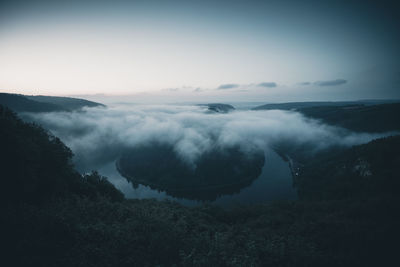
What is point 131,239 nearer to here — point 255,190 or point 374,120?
point 255,190

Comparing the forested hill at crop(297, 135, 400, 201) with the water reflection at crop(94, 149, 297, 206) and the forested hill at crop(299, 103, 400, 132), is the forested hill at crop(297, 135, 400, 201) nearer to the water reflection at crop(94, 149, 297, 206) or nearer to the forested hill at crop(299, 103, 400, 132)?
the water reflection at crop(94, 149, 297, 206)

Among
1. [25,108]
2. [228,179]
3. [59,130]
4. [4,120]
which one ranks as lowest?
[228,179]

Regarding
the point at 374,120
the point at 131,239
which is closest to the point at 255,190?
the point at 131,239

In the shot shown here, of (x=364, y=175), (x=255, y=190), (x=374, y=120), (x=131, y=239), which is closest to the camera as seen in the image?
(x=131, y=239)

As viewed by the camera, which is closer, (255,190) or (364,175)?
(364,175)

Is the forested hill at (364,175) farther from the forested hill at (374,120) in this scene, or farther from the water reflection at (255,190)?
the forested hill at (374,120)

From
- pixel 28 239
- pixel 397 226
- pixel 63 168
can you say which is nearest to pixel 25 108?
pixel 63 168

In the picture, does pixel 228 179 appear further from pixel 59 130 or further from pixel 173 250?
pixel 59 130

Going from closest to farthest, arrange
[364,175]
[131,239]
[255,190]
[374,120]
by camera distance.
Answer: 1. [131,239]
2. [364,175]
3. [255,190]
4. [374,120]

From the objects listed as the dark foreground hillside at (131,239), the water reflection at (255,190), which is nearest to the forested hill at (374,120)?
the water reflection at (255,190)

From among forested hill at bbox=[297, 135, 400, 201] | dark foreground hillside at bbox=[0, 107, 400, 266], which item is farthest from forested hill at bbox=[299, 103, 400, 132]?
dark foreground hillside at bbox=[0, 107, 400, 266]

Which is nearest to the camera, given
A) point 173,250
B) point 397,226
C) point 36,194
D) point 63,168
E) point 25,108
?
point 173,250
